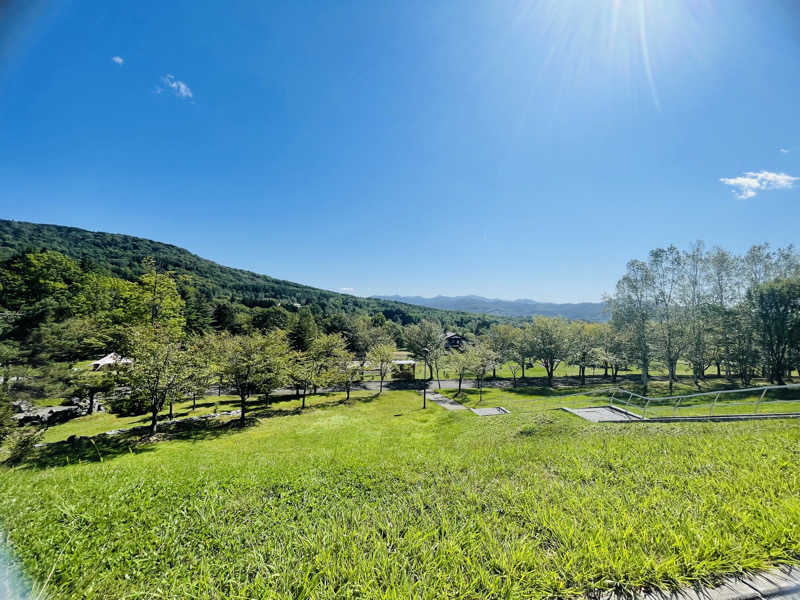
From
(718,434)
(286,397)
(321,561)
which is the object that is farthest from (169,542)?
(286,397)

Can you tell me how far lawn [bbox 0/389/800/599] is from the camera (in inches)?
98.8

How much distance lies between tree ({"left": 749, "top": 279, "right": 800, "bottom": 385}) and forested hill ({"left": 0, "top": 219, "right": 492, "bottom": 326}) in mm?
83679

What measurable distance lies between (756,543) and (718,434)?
5214 millimetres

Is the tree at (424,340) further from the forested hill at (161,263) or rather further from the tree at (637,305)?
the forested hill at (161,263)

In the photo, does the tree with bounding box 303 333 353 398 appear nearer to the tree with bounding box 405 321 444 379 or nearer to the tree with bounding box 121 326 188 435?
the tree with bounding box 121 326 188 435

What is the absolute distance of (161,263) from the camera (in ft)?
348

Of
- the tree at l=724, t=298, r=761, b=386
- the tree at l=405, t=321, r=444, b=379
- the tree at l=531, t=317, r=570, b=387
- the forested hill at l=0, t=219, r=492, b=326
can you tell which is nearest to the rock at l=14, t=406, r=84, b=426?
the tree at l=405, t=321, r=444, b=379

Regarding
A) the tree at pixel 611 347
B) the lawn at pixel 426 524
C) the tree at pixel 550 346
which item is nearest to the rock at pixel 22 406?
the lawn at pixel 426 524

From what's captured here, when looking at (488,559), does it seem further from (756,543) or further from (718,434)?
(718,434)

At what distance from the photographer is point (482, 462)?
18.0ft

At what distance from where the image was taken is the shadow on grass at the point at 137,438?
34.0 feet

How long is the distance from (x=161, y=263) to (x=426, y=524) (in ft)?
458

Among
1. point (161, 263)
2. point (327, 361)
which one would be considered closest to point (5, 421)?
point (327, 361)

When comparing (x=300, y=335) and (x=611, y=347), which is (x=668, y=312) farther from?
(x=300, y=335)
